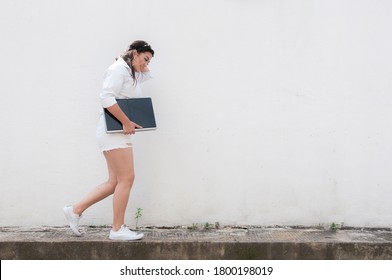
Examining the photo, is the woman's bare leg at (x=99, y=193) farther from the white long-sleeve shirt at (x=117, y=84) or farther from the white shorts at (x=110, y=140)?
the white long-sleeve shirt at (x=117, y=84)

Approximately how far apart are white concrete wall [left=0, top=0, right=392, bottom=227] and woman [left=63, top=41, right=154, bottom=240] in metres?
0.35

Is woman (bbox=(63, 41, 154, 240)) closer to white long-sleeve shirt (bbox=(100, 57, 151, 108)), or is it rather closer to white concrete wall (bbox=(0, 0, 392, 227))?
white long-sleeve shirt (bbox=(100, 57, 151, 108))

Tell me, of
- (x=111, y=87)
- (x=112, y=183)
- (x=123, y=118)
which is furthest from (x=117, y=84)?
(x=112, y=183)

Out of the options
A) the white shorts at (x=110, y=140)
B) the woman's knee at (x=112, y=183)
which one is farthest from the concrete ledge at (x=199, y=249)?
the white shorts at (x=110, y=140)

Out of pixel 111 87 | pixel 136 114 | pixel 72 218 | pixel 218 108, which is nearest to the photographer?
pixel 111 87

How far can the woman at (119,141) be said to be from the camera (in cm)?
407

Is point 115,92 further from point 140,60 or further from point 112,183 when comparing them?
point 112,183

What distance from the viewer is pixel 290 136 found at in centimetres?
460

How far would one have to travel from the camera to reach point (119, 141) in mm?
4156

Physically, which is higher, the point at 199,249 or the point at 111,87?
the point at 111,87

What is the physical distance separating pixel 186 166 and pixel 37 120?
1.32 meters

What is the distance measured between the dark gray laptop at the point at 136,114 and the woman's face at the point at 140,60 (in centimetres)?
25

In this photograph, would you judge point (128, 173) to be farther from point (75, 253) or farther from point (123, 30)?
point (123, 30)

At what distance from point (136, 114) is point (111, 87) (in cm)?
30
